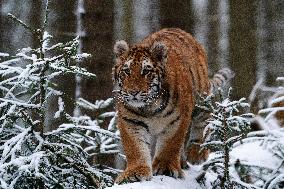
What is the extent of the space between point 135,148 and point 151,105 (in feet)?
0.91

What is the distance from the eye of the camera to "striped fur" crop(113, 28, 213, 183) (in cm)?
353

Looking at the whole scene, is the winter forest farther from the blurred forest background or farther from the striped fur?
the striped fur

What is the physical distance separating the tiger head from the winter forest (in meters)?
0.24

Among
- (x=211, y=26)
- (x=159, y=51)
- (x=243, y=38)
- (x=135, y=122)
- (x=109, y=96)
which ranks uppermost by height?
(x=211, y=26)

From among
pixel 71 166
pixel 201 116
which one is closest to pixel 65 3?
pixel 201 116

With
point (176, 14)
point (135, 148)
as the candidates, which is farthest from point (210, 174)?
point (176, 14)

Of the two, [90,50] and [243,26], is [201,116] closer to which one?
[90,50]

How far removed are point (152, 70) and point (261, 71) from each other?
5044 millimetres

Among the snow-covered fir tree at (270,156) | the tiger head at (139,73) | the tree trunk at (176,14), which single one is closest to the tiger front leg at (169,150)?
the tiger head at (139,73)

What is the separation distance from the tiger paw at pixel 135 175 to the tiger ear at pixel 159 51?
70 centimetres

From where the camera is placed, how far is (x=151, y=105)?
12.0ft

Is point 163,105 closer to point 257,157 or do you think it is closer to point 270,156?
point 257,157

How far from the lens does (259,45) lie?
8.78m

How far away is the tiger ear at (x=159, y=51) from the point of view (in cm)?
364
